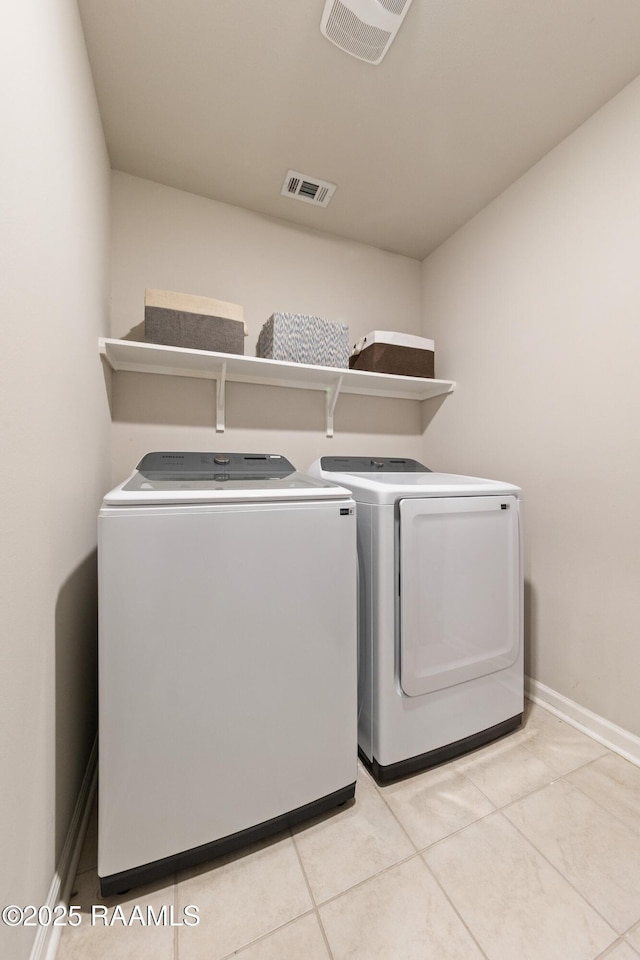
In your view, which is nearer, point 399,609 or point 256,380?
point 399,609

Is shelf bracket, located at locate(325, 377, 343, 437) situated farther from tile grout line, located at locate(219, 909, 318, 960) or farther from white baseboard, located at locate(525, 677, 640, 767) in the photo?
tile grout line, located at locate(219, 909, 318, 960)

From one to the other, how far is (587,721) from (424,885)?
99cm

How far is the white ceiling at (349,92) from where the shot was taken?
1218 mm

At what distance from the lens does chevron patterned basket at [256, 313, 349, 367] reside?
1.84 meters

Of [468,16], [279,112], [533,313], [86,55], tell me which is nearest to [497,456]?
[533,313]

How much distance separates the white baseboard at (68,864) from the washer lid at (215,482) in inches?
36.5

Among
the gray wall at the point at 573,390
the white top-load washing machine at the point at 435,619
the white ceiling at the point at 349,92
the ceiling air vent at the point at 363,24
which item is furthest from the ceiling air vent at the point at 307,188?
the white top-load washing machine at the point at 435,619

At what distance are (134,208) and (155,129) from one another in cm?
37

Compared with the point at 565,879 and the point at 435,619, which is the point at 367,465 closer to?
the point at 435,619

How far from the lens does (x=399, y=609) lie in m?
1.28

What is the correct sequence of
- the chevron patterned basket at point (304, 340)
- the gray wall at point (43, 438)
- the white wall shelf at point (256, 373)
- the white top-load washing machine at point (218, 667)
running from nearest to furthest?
1. the gray wall at point (43, 438)
2. the white top-load washing machine at point (218, 667)
3. the white wall shelf at point (256, 373)
4. the chevron patterned basket at point (304, 340)

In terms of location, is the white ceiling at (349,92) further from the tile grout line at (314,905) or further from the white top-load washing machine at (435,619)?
the tile grout line at (314,905)

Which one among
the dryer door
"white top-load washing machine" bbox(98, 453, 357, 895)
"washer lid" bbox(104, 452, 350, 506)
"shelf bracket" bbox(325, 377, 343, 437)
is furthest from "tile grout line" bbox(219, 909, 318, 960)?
"shelf bracket" bbox(325, 377, 343, 437)

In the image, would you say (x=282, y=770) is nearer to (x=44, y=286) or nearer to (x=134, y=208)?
(x=44, y=286)
